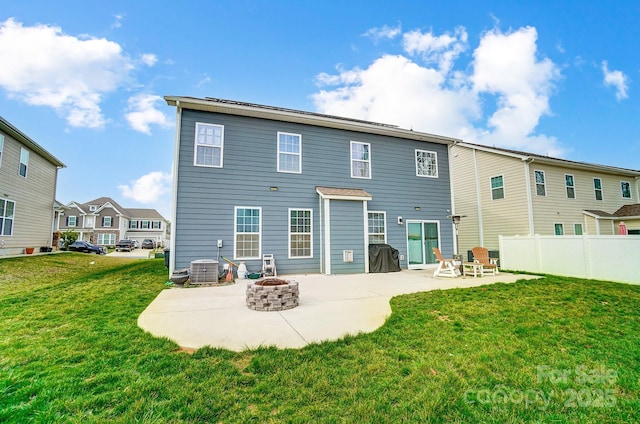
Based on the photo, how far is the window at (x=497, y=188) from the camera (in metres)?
14.6

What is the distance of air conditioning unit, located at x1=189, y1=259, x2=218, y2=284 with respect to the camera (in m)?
7.94

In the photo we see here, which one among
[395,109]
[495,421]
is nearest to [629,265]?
[495,421]

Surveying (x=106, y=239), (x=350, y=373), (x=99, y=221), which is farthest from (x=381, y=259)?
(x=99, y=221)

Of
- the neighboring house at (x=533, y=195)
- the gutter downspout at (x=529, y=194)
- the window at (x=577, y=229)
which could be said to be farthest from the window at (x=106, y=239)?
the window at (x=577, y=229)

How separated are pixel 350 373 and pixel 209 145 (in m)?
8.66

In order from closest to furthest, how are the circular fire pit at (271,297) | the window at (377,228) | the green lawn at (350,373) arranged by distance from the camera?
1. the green lawn at (350,373)
2. the circular fire pit at (271,297)
3. the window at (377,228)

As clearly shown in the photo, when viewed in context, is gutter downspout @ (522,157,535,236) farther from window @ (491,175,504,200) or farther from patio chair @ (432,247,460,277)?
patio chair @ (432,247,460,277)

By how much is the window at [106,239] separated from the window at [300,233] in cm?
4038

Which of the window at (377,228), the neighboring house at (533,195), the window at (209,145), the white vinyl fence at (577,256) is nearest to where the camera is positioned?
the white vinyl fence at (577,256)

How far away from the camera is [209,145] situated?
9406 millimetres

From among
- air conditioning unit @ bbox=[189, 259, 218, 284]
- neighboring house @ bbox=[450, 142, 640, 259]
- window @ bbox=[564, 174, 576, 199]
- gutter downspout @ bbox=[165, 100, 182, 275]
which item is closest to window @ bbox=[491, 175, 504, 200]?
neighboring house @ bbox=[450, 142, 640, 259]

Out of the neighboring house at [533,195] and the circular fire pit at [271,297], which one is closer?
the circular fire pit at [271,297]

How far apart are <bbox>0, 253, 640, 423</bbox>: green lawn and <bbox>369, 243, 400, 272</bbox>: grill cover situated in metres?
5.49

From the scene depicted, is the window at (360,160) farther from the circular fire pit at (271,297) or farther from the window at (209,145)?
the circular fire pit at (271,297)
